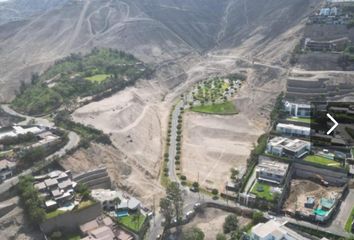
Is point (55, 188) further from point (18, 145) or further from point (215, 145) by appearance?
point (215, 145)

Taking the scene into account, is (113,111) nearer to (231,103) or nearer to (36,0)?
(231,103)

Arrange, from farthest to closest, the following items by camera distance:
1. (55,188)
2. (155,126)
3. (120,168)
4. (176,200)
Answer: (155,126) < (120,168) < (55,188) < (176,200)

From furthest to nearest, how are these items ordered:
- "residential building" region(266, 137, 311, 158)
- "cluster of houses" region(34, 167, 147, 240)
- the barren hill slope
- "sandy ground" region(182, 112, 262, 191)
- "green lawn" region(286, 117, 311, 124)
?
the barren hill slope
"green lawn" region(286, 117, 311, 124)
"sandy ground" region(182, 112, 262, 191)
"residential building" region(266, 137, 311, 158)
"cluster of houses" region(34, 167, 147, 240)

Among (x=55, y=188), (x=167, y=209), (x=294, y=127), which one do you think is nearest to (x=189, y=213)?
(x=167, y=209)

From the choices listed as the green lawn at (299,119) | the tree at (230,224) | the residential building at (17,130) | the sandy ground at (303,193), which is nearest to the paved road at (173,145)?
the tree at (230,224)

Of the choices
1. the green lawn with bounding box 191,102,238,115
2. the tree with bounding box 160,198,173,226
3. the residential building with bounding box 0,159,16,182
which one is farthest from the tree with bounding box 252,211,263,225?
the green lawn with bounding box 191,102,238,115

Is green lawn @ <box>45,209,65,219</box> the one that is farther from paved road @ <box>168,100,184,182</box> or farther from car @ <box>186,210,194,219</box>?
paved road @ <box>168,100,184,182</box>
